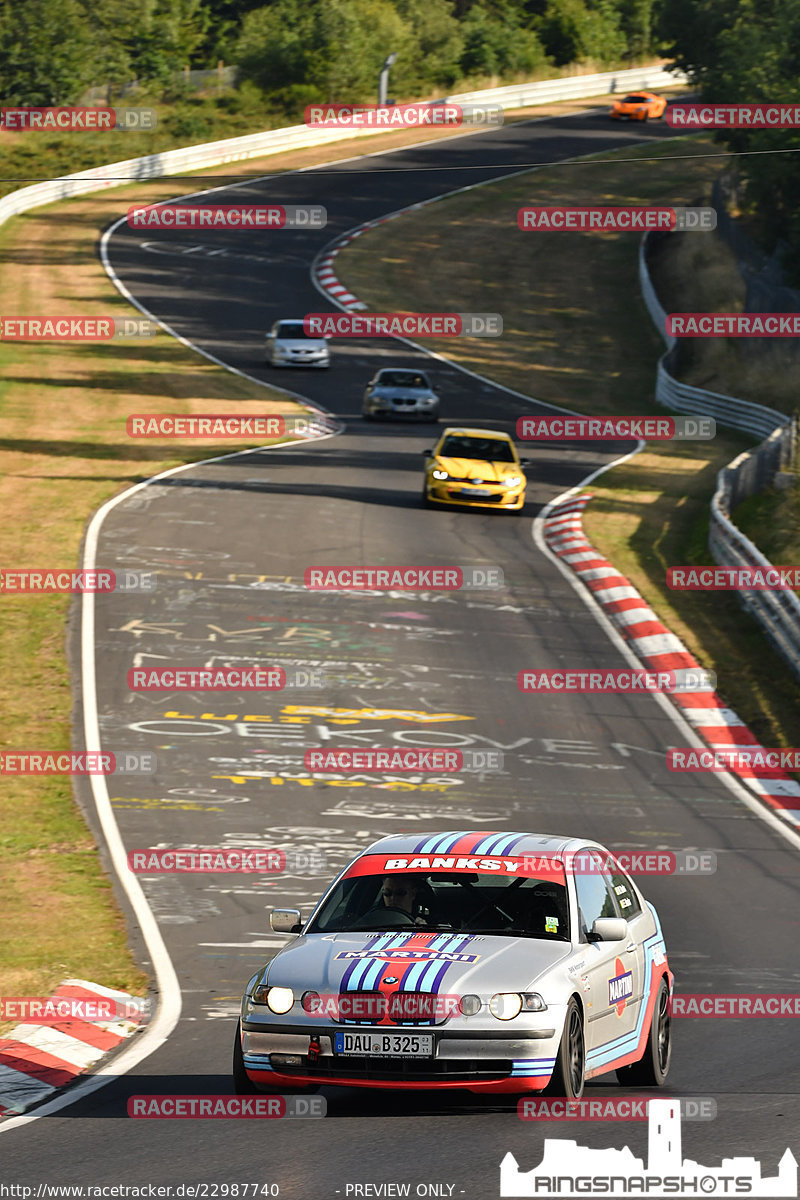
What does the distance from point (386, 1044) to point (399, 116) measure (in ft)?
254

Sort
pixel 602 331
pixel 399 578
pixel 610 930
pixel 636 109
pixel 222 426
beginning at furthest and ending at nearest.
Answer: pixel 636 109, pixel 602 331, pixel 222 426, pixel 399 578, pixel 610 930

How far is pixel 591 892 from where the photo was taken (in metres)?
9.23

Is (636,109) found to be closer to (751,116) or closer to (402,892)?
(751,116)

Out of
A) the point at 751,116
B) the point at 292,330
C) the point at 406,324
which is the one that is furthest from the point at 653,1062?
the point at 406,324

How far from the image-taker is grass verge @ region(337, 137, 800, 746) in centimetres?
2453

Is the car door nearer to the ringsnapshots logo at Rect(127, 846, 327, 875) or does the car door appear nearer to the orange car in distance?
the ringsnapshots logo at Rect(127, 846, 327, 875)

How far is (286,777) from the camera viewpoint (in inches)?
691

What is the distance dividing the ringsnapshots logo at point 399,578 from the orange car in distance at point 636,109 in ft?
208

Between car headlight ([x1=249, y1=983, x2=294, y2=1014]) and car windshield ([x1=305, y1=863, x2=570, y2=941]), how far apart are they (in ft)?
2.34

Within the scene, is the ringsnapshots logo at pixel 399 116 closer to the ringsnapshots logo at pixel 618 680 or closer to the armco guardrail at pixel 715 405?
the armco guardrail at pixel 715 405

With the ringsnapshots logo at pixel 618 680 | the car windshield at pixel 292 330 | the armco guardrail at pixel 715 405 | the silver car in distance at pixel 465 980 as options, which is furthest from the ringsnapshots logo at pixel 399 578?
A: the car windshield at pixel 292 330

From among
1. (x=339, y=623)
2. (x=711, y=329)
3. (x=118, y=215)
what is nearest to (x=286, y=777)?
(x=339, y=623)

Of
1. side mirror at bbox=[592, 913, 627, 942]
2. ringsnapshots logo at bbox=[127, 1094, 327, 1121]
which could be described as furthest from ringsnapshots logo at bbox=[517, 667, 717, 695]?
ringsnapshots logo at bbox=[127, 1094, 327, 1121]

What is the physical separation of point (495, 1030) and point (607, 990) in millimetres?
1053
